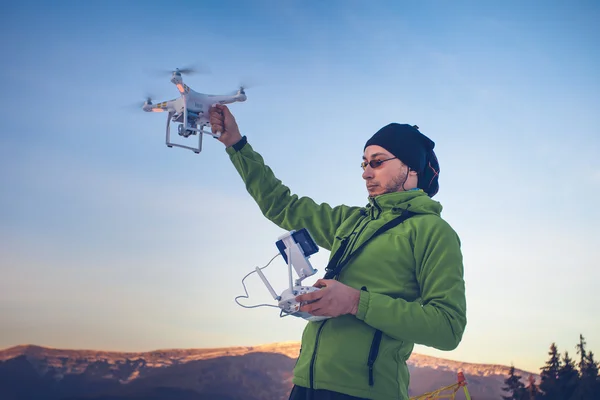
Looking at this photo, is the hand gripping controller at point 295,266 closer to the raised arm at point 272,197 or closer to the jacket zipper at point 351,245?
the jacket zipper at point 351,245

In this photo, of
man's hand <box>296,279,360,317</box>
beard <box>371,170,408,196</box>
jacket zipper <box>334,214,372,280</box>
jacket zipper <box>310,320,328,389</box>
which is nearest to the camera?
man's hand <box>296,279,360,317</box>

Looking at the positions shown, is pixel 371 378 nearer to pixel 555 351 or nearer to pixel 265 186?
pixel 265 186

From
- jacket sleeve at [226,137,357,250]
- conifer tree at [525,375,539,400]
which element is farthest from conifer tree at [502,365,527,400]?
jacket sleeve at [226,137,357,250]

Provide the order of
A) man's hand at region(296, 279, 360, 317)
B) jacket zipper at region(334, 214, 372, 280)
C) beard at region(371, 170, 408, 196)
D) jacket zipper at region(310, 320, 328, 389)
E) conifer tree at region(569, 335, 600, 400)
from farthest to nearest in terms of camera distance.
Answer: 1. conifer tree at region(569, 335, 600, 400)
2. beard at region(371, 170, 408, 196)
3. jacket zipper at region(334, 214, 372, 280)
4. jacket zipper at region(310, 320, 328, 389)
5. man's hand at region(296, 279, 360, 317)

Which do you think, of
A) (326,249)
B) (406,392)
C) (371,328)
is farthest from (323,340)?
(326,249)

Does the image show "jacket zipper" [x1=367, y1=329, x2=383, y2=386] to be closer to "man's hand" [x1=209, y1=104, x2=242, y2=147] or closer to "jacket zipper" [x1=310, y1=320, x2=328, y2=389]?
"jacket zipper" [x1=310, y1=320, x2=328, y2=389]

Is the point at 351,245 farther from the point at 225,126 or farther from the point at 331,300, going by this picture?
the point at 225,126

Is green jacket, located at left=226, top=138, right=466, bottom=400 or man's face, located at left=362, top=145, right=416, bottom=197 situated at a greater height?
man's face, located at left=362, top=145, right=416, bottom=197
